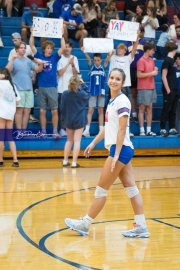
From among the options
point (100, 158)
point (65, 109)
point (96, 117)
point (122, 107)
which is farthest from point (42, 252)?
point (96, 117)

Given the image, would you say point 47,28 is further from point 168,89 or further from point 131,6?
point 131,6

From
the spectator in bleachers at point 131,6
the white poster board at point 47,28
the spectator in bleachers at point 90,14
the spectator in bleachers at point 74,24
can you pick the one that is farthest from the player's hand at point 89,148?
the spectator in bleachers at point 131,6

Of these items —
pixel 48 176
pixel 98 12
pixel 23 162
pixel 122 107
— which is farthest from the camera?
pixel 98 12

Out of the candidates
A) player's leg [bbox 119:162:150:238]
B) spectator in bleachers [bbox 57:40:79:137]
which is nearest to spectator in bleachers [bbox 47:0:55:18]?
spectator in bleachers [bbox 57:40:79:137]

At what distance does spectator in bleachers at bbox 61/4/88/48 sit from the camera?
15930 millimetres

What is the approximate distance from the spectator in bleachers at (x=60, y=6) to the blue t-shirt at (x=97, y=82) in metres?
2.84

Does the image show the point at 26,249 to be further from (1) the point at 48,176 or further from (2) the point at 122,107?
(1) the point at 48,176

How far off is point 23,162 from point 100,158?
1.90 meters

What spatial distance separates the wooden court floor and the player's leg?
0.12 m

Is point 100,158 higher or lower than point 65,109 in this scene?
lower

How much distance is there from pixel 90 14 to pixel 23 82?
14.8 feet

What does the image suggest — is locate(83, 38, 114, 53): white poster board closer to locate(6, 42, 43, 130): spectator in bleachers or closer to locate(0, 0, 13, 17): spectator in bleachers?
locate(6, 42, 43, 130): spectator in bleachers

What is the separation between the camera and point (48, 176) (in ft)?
37.5

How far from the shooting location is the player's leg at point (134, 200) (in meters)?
6.85
